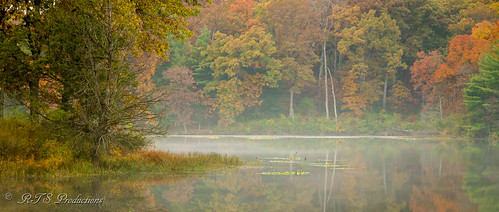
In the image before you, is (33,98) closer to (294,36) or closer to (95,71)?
(95,71)

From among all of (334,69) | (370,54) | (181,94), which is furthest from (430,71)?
(181,94)

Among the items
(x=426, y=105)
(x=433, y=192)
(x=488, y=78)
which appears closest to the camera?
(x=433, y=192)

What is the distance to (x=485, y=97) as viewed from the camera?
40.9m

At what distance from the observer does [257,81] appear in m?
53.7

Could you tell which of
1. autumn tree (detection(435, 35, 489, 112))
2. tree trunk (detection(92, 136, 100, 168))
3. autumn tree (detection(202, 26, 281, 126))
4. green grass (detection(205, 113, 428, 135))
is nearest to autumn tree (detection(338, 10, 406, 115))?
green grass (detection(205, 113, 428, 135))

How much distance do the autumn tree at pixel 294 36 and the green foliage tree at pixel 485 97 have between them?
16035 mm

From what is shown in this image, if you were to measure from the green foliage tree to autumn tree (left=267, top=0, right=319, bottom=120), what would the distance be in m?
16.0

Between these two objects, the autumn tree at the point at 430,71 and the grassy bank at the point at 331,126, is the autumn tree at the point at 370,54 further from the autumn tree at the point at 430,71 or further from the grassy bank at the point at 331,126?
the autumn tree at the point at 430,71

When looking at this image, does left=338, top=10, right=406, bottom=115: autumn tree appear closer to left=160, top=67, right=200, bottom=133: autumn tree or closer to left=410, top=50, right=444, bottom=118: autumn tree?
left=410, top=50, right=444, bottom=118: autumn tree

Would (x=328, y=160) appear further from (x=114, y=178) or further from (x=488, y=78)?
(x=488, y=78)

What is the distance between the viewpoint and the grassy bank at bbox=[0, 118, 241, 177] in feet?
48.1

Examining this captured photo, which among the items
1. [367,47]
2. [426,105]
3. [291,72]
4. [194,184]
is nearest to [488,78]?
[426,105]

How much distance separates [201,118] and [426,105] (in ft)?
76.1

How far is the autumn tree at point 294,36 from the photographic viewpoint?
52375mm
